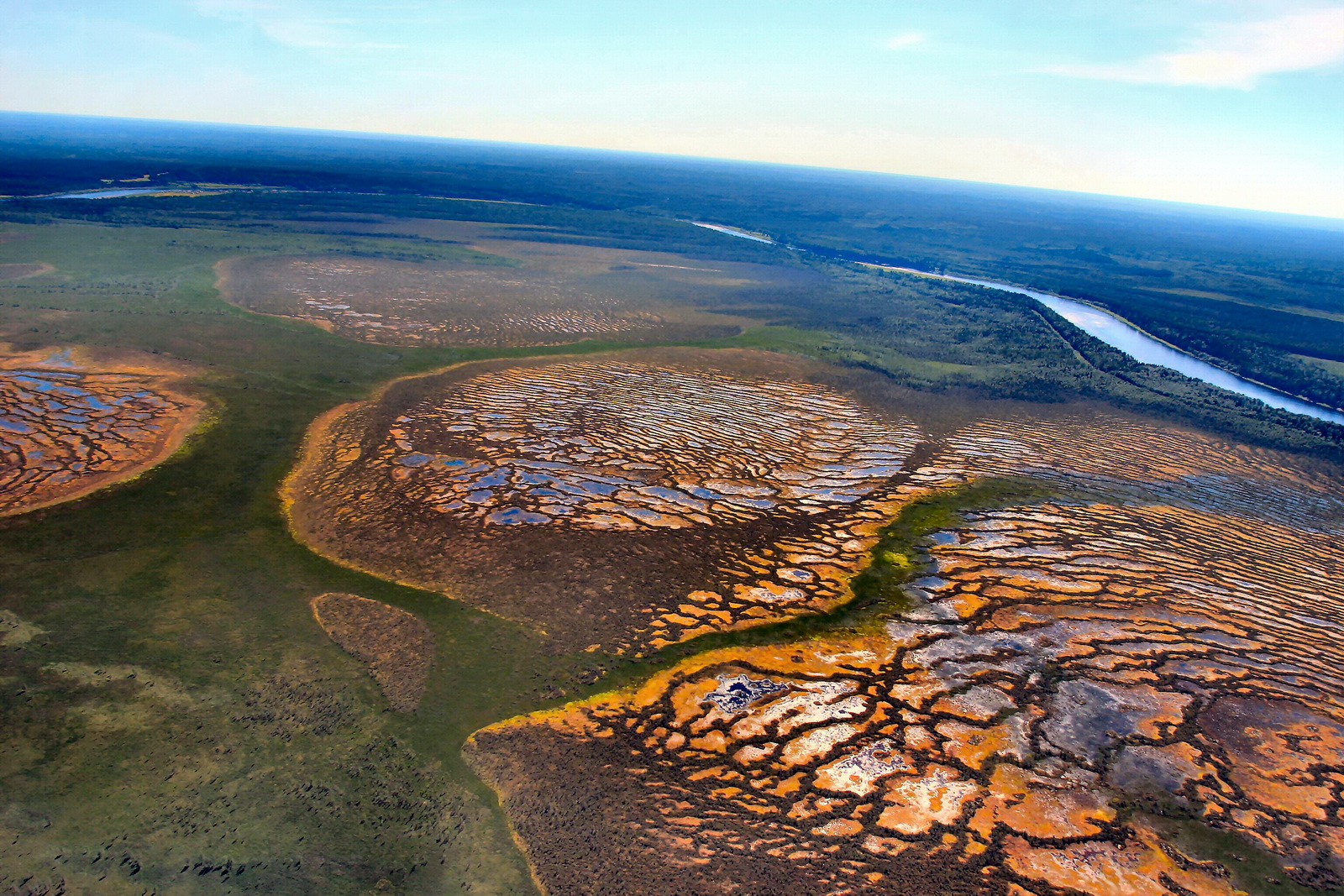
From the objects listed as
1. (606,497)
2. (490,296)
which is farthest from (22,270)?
(606,497)

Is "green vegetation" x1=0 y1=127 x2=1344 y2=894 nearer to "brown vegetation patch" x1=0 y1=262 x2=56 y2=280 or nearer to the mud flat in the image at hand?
the mud flat

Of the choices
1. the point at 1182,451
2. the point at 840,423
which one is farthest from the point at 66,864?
the point at 1182,451

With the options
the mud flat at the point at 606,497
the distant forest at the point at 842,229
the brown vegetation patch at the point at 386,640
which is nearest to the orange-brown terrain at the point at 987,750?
the brown vegetation patch at the point at 386,640

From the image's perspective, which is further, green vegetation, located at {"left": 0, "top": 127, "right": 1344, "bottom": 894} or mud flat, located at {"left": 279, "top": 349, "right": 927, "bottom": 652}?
mud flat, located at {"left": 279, "top": 349, "right": 927, "bottom": 652}

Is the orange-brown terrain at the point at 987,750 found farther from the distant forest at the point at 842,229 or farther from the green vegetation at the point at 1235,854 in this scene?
the distant forest at the point at 842,229

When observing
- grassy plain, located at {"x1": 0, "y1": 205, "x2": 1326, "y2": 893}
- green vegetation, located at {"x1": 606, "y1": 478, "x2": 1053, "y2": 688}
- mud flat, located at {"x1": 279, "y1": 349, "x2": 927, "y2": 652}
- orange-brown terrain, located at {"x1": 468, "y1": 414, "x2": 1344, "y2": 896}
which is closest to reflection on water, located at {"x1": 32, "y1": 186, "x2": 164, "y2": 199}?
grassy plain, located at {"x1": 0, "y1": 205, "x2": 1326, "y2": 893}

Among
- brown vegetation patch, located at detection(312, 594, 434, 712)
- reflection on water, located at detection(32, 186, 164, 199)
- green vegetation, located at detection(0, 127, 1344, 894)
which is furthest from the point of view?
reflection on water, located at detection(32, 186, 164, 199)

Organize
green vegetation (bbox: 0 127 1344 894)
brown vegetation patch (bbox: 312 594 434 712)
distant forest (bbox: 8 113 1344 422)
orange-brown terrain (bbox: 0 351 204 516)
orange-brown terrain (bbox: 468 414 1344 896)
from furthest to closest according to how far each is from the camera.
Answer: distant forest (bbox: 8 113 1344 422)
orange-brown terrain (bbox: 0 351 204 516)
brown vegetation patch (bbox: 312 594 434 712)
orange-brown terrain (bbox: 468 414 1344 896)
green vegetation (bbox: 0 127 1344 894)
